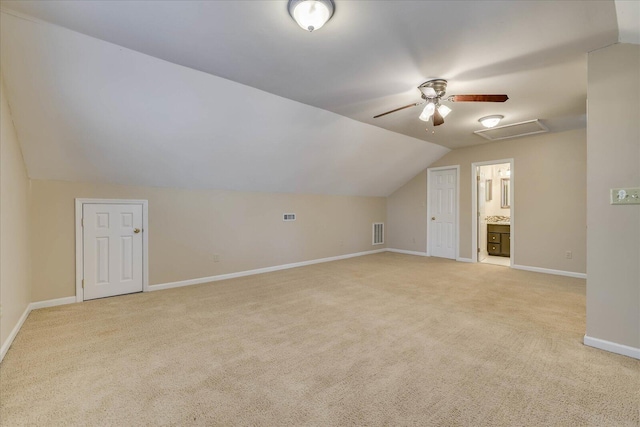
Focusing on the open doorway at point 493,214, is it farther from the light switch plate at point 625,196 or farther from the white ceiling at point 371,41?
the light switch plate at point 625,196

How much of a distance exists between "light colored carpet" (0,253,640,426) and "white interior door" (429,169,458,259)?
108 inches

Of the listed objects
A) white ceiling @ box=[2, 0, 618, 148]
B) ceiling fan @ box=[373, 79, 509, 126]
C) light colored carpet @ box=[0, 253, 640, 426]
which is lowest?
light colored carpet @ box=[0, 253, 640, 426]

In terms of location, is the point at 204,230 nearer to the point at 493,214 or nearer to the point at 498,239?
the point at 498,239

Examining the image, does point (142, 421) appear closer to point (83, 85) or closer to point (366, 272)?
point (83, 85)

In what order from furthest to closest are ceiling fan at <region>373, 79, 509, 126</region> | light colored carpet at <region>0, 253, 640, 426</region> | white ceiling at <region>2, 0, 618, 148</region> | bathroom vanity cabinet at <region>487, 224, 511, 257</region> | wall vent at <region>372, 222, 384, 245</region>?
wall vent at <region>372, 222, 384, 245</region>, bathroom vanity cabinet at <region>487, 224, 511, 257</region>, ceiling fan at <region>373, 79, 509, 126</region>, white ceiling at <region>2, 0, 618, 148</region>, light colored carpet at <region>0, 253, 640, 426</region>

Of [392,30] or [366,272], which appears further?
[366,272]

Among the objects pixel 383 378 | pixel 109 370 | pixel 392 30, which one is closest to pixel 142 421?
pixel 109 370

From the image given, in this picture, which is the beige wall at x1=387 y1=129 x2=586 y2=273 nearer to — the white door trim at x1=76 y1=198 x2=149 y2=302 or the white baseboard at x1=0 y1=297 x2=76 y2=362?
the white door trim at x1=76 y1=198 x2=149 y2=302

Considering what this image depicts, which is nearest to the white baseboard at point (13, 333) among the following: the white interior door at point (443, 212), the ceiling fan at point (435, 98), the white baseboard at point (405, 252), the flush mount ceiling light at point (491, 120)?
the ceiling fan at point (435, 98)

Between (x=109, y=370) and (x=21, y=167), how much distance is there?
242 cm

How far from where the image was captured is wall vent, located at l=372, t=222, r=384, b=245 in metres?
7.37

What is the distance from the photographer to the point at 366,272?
17.0 feet

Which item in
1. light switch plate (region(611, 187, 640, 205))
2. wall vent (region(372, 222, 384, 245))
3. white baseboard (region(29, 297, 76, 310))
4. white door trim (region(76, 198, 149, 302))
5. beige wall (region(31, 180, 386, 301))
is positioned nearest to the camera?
light switch plate (region(611, 187, 640, 205))

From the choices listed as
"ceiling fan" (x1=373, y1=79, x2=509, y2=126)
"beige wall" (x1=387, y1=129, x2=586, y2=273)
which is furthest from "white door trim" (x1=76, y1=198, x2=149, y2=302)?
"beige wall" (x1=387, y1=129, x2=586, y2=273)
